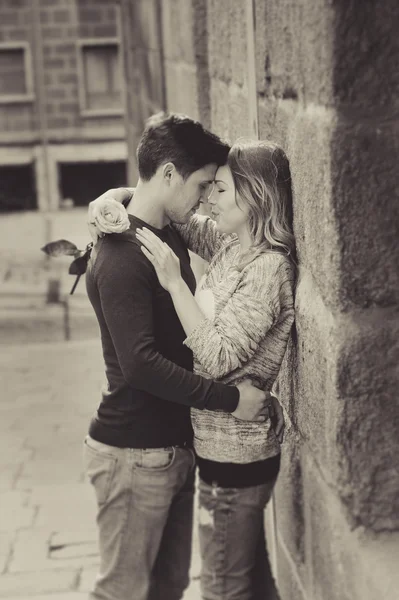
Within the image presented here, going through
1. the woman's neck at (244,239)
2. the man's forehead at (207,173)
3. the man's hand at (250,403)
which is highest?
the man's forehead at (207,173)

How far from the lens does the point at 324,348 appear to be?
6.38 ft

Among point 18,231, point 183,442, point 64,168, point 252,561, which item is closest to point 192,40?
point 183,442

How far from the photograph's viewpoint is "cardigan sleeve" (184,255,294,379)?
2.27 m

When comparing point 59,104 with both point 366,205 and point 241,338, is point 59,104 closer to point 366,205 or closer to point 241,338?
point 241,338

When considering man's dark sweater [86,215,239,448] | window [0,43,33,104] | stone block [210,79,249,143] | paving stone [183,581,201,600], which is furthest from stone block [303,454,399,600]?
window [0,43,33,104]

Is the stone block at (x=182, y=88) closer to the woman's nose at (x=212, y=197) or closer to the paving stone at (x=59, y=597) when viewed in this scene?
the woman's nose at (x=212, y=197)

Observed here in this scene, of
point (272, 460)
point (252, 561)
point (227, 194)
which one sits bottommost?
point (252, 561)

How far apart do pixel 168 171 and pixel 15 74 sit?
1654 centimetres

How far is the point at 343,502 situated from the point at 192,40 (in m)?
2.56

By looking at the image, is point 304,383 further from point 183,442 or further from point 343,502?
point 183,442

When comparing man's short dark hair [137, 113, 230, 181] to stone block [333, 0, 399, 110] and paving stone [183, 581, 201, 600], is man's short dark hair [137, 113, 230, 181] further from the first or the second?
paving stone [183, 581, 201, 600]

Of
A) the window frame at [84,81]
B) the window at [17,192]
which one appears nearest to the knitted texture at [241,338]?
the window at [17,192]

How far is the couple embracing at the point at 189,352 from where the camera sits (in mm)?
2316

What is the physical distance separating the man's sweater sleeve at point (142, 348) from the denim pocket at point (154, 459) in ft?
0.82
